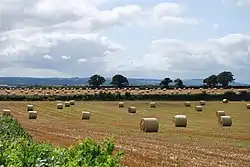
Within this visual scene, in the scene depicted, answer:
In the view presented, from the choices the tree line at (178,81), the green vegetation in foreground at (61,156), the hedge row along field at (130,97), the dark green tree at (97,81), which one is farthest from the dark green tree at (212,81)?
the green vegetation in foreground at (61,156)

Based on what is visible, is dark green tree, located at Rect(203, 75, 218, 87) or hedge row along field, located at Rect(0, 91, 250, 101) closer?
hedge row along field, located at Rect(0, 91, 250, 101)

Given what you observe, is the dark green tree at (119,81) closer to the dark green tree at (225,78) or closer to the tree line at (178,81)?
the tree line at (178,81)

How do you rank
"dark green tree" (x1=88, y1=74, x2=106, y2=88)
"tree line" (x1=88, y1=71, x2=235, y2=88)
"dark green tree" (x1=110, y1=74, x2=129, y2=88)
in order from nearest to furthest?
"tree line" (x1=88, y1=71, x2=235, y2=88), "dark green tree" (x1=110, y1=74, x2=129, y2=88), "dark green tree" (x1=88, y1=74, x2=106, y2=88)

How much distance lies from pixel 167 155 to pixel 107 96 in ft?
226

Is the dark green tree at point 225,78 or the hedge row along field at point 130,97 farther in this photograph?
the dark green tree at point 225,78

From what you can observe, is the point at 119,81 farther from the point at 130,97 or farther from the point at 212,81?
the point at 130,97

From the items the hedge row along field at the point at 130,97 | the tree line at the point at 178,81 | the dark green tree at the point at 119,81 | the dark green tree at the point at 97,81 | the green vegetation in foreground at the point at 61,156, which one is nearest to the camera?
the green vegetation in foreground at the point at 61,156

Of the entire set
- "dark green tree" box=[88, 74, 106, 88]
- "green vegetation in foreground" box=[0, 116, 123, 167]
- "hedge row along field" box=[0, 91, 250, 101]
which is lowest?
"hedge row along field" box=[0, 91, 250, 101]

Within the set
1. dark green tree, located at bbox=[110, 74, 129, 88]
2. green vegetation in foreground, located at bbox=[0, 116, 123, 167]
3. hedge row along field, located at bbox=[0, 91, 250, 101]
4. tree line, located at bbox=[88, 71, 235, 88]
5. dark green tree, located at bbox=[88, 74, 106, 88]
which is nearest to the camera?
green vegetation in foreground, located at bbox=[0, 116, 123, 167]

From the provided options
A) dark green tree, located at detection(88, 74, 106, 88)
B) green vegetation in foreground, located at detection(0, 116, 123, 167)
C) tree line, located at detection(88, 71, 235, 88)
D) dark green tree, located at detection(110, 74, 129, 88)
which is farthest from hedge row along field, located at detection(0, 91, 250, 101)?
dark green tree, located at detection(88, 74, 106, 88)

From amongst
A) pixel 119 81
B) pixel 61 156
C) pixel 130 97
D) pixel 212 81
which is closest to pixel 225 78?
pixel 212 81

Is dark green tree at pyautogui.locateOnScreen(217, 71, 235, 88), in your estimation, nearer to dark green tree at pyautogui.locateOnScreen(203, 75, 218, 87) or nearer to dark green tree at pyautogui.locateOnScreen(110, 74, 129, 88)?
dark green tree at pyautogui.locateOnScreen(203, 75, 218, 87)

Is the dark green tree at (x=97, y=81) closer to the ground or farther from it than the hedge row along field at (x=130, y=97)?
farther from it

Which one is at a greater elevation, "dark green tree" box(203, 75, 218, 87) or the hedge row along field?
"dark green tree" box(203, 75, 218, 87)
